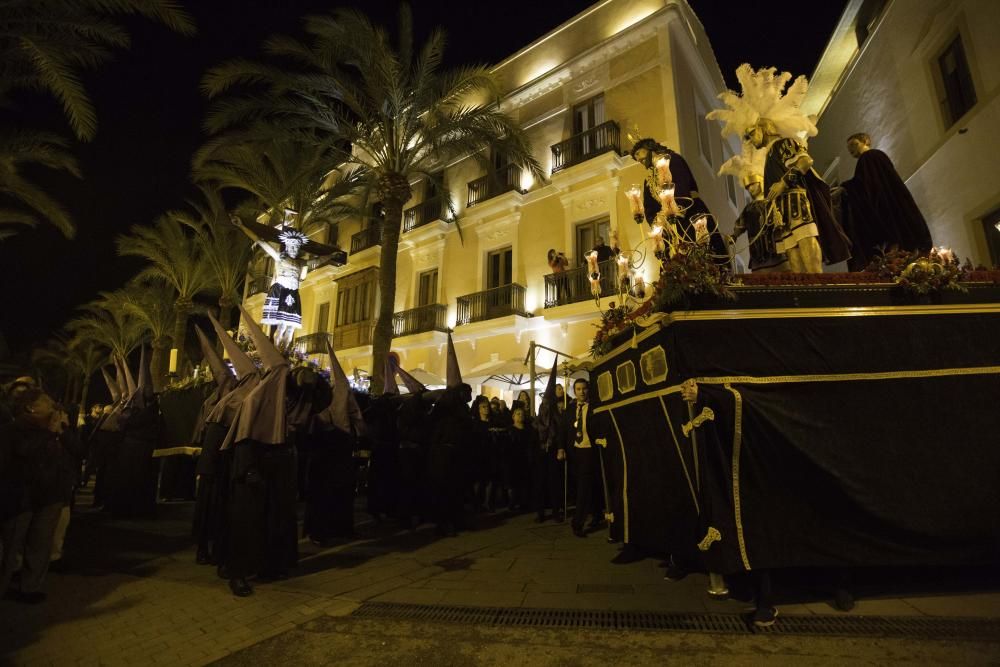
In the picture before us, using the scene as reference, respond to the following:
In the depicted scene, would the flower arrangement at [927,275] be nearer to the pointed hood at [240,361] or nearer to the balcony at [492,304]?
the pointed hood at [240,361]


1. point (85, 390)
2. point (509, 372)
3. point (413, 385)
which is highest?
point (85, 390)

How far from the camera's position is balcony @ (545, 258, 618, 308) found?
15.1m

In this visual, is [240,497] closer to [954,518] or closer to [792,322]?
[792,322]

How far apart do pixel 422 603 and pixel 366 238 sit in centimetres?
2205

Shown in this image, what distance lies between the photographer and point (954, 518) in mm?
3824

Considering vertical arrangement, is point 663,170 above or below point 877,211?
above

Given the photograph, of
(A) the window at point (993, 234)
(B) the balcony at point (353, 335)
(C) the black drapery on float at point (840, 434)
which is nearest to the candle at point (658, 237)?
(C) the black drapery on float at point (840, 434)

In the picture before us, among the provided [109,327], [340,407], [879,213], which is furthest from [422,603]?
[109,327]

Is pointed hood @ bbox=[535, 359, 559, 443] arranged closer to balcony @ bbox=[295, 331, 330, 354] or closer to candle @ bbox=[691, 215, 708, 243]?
candle @ bbox=[691, 215, 708, 243]

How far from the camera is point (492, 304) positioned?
60.0ft

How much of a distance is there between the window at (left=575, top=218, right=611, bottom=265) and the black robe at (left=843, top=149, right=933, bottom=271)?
34.2 feet

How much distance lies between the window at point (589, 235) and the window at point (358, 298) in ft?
33.2

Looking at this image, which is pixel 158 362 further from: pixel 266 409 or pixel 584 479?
pixel 584 479

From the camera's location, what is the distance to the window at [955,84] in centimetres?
961
